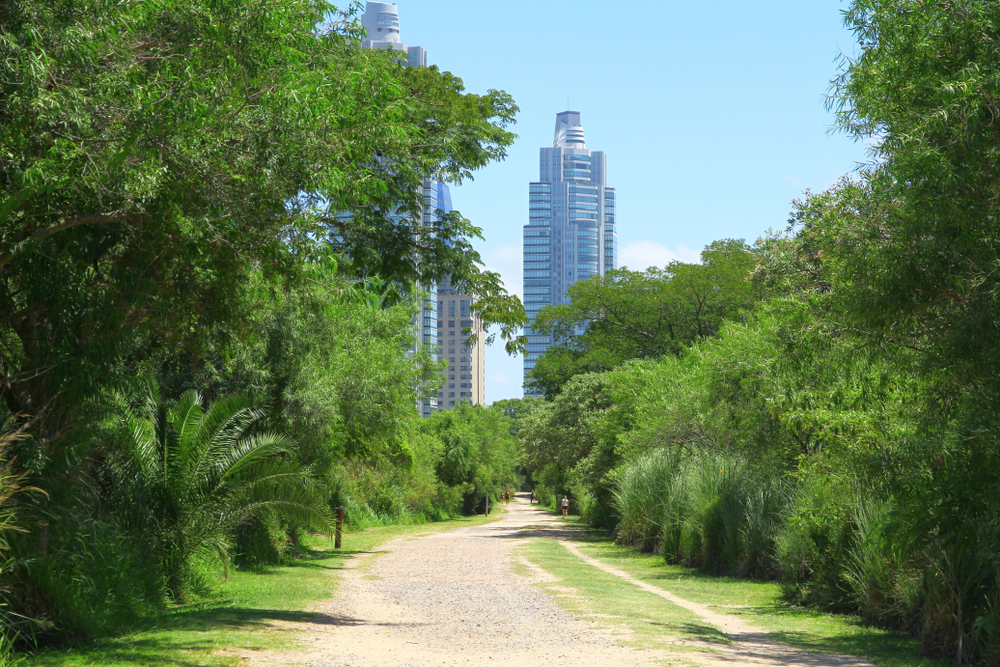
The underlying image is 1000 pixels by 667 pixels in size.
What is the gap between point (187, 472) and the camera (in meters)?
12.9

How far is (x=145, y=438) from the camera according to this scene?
12.6 m

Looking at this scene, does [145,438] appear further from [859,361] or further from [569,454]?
[569,454]

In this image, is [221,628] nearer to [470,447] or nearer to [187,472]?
[187,472]

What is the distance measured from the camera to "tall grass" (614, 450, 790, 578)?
61.4ft

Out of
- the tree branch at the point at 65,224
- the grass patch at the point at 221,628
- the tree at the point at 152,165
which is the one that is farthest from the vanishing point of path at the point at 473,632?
the tree branch at the point at 65,224

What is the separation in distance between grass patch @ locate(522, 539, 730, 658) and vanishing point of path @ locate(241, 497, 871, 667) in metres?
0.23

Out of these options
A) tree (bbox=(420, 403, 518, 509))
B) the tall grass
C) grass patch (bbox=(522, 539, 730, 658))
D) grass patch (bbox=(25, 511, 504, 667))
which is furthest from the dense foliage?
tree (bbox=(420, 403, 518, 509))

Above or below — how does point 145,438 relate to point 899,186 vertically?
below

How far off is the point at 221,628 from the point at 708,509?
1345cm

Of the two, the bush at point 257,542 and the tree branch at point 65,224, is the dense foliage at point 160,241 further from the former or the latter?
the bush at point 257,542

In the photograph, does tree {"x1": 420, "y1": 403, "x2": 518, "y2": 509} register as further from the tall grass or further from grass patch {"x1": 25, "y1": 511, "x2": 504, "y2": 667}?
grass patch {"x1": 25, "y1": 511, "x2": 504, "y2": 667}

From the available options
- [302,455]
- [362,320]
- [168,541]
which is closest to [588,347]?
[362,320]

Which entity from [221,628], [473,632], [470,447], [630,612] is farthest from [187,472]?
[470,447]

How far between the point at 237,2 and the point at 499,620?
7.97 m
